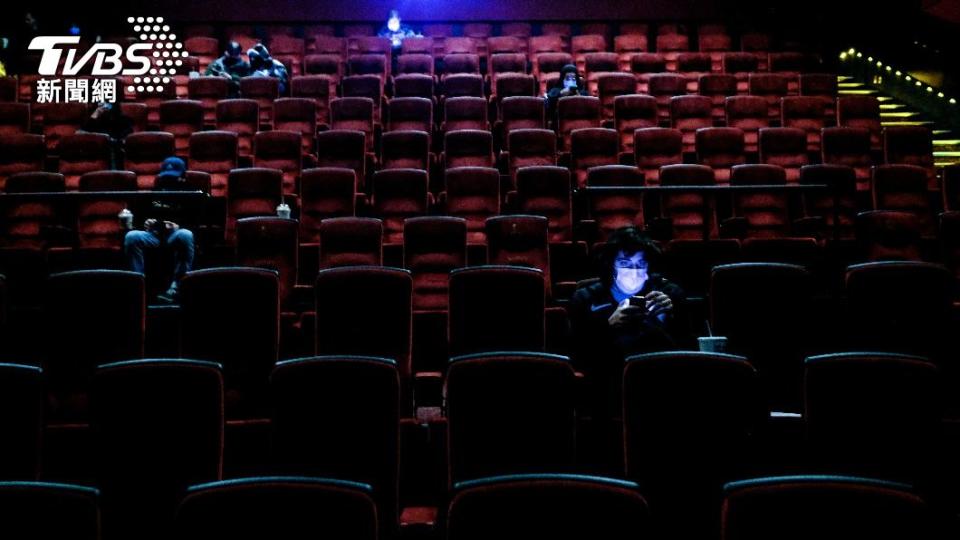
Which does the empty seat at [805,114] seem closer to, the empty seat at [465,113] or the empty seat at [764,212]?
the empty seat at [764,212]

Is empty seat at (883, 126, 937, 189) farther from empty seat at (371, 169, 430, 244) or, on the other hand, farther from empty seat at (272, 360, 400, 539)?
empty seat at (272, 360, 400, 539)

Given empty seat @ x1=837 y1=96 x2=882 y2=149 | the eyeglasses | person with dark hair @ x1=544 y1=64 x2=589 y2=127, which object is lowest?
the eyeglasses

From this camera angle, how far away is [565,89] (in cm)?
295

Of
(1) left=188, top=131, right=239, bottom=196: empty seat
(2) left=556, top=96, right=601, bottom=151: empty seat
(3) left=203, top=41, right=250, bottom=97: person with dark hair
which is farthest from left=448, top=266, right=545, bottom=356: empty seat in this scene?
(3) left=203, top=41, right=250, bottom=97: person with dark hair

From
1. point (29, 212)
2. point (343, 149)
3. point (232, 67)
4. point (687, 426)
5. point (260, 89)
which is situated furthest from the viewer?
point (232, 67)

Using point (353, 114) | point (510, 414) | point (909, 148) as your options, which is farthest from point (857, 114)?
point (510, 414)

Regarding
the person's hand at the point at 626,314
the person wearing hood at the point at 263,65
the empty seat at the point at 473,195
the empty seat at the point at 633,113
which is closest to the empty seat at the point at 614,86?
the empty seat at the point at 633,113

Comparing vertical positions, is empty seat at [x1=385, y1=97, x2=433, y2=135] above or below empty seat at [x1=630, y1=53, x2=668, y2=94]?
below

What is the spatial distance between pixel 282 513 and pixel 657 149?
6.99 ft

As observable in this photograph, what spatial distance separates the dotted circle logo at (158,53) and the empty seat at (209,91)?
28cm

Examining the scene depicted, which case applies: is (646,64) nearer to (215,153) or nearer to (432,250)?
(215,153)

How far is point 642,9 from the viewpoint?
3.94 m

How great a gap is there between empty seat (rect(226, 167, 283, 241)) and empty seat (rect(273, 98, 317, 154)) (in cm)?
63

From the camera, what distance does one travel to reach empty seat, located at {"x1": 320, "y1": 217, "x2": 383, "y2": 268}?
1.79 meters
